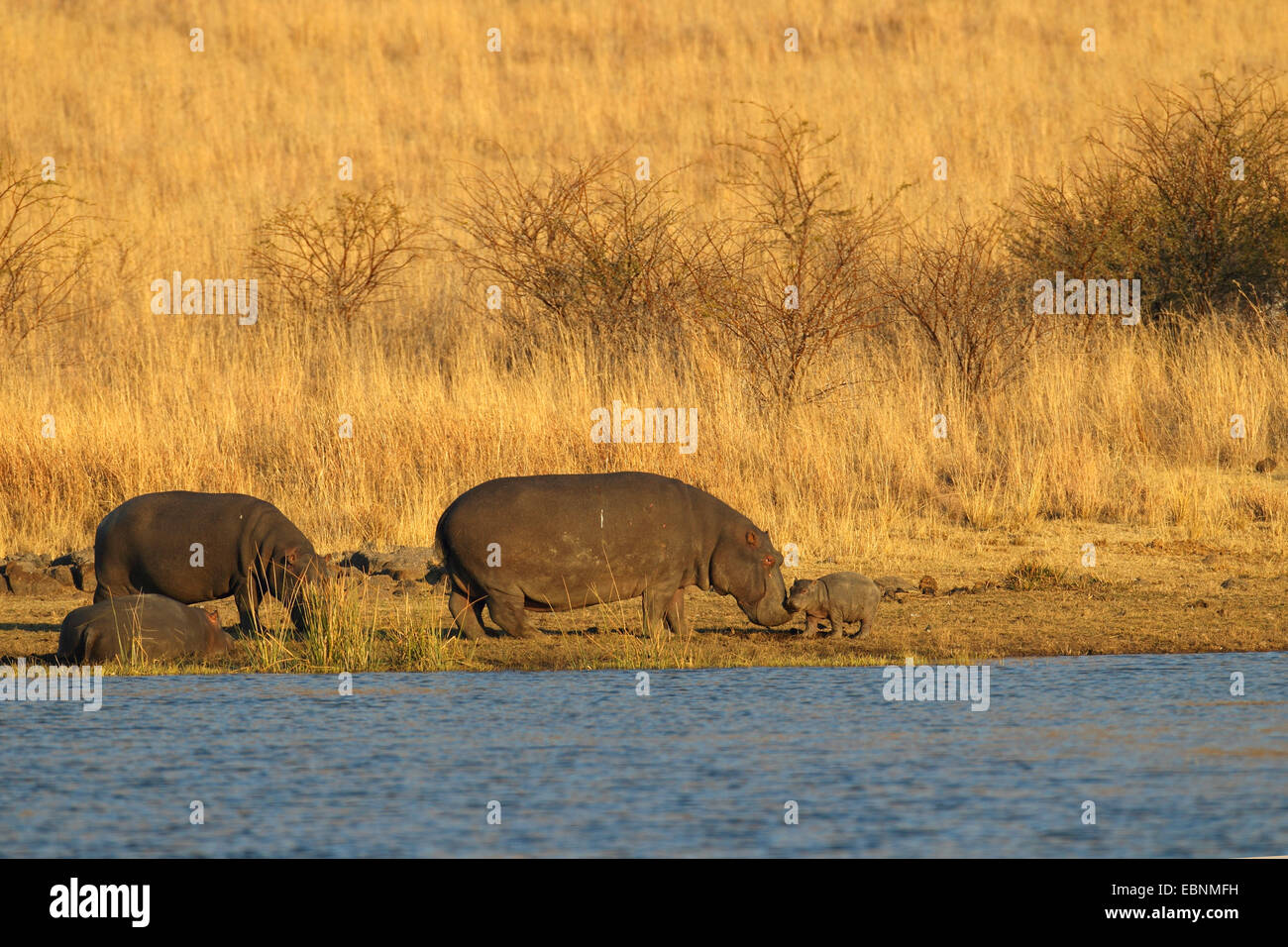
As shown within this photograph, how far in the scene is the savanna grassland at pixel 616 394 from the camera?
1125 cm

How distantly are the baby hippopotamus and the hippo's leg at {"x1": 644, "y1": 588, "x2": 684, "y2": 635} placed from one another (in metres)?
0.59

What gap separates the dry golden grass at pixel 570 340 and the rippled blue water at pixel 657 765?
162 inches

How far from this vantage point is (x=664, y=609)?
10016 millimetres

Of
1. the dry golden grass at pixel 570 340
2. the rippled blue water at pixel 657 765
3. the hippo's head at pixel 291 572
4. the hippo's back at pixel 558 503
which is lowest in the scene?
the rippled blue water at pixel 657 765

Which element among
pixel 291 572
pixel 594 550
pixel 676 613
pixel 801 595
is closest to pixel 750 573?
pixel 801 595

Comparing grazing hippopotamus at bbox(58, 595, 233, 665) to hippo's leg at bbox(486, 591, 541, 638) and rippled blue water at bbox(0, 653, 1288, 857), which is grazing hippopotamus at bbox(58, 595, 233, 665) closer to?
rippled blue water at bbox(0, 653, 1288, 857)

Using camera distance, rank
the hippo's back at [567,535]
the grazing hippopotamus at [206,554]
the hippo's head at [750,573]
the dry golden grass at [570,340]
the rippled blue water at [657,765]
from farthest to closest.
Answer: the dry golden grass at [570,340] → the grazing hippopotamus at [206,554] → the hippo's head at [750,573] → the hippo's back at [567,535] → the rippled blue water at [657,765]

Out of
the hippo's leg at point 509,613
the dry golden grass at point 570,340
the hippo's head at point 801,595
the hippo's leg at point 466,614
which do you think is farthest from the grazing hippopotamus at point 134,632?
the dry golden grass at point 570,340

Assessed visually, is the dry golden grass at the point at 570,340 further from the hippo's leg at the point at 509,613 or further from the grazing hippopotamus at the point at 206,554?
the hippo's leg at the point at 509,613

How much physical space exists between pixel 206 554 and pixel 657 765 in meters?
3.78

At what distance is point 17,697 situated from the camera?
8641mm

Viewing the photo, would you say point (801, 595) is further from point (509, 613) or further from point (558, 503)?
point (509, 613)
